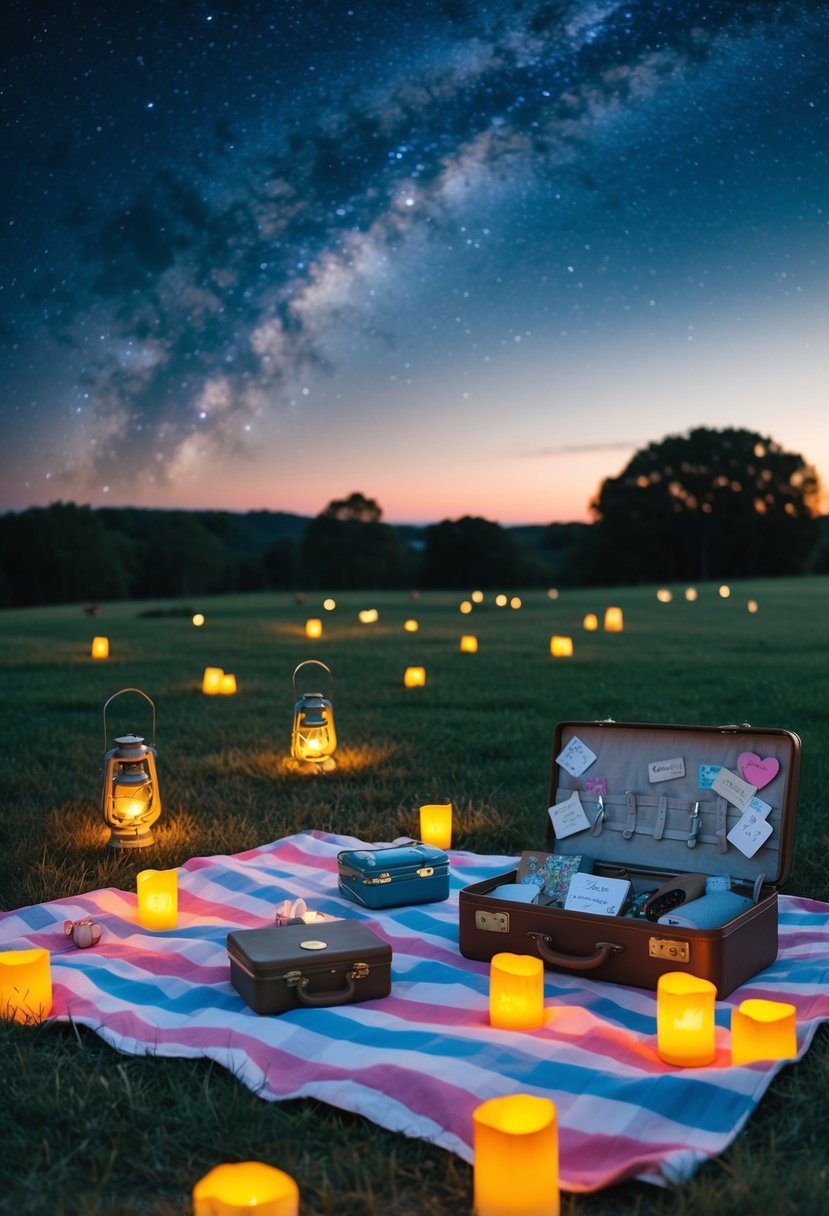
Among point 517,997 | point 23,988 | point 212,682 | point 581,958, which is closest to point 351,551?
point 212,682

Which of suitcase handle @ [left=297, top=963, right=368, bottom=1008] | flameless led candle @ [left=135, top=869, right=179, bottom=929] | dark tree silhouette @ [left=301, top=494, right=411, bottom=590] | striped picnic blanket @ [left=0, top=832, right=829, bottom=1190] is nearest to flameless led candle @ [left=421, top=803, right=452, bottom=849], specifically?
striped picnic blanket @ [left=0, top=832, right=829, bottom=1190]

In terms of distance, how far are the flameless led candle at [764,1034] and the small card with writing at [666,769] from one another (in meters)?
1.66

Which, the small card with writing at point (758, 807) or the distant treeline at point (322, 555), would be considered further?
the distant treeline at point (322, 555)

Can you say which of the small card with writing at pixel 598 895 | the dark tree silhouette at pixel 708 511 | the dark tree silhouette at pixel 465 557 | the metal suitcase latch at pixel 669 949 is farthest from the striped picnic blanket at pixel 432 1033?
the dark tree silhouette at pixel 708 511

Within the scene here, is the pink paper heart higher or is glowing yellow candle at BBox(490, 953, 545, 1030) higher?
the pink paper heart

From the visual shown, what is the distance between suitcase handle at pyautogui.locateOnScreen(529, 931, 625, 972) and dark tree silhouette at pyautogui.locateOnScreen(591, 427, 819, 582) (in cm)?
5806

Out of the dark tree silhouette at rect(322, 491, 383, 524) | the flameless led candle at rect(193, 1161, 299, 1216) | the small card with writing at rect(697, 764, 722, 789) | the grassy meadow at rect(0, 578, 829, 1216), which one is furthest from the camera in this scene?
the dark tree silhouette at rect(322, 491, 383, 524)

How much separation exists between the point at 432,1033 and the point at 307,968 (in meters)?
0.57

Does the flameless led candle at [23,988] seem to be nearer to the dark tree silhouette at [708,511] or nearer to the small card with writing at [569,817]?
the small card with writing at [569,817]

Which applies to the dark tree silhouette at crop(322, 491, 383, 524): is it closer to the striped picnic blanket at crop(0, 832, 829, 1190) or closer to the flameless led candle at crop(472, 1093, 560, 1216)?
the striped picnic blanket at crop(0, 832, 829, 1190)

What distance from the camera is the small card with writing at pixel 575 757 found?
5.35 metres

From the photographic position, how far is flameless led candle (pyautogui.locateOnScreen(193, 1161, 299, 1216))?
91.6 inches

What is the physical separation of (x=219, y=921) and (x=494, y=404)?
27690mm

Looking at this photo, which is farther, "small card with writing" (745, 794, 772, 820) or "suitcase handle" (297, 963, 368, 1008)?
"small card with writing" (745, 794, 772, 820)
